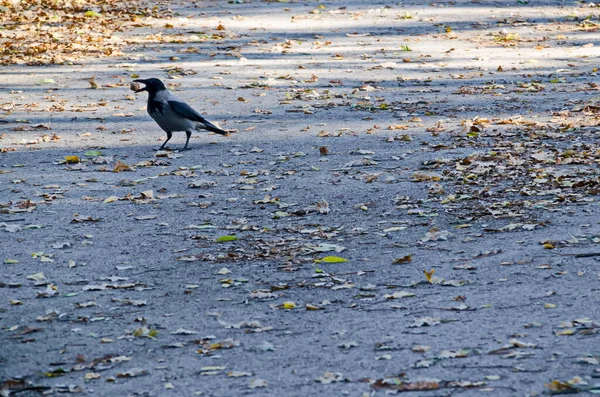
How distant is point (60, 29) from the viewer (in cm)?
1703

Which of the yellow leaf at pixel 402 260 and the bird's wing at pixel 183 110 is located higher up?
the bird's wing at pixel 183 110

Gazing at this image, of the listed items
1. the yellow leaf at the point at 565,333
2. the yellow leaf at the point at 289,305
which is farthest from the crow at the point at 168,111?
the yellow leaf at the point at 565,333

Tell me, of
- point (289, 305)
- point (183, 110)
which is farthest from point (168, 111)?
point (289, 305)

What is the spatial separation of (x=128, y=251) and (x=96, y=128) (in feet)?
14.6

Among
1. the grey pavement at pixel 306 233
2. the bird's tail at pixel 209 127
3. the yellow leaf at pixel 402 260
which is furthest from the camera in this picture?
the bird's tail at pixel 209 127

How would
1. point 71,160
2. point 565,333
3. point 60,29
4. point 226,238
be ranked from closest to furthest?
point 565,333 → point 226,238 → point 71,160 → point 60,29

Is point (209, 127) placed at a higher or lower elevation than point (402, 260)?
higher

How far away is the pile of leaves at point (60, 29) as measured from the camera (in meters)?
15.1

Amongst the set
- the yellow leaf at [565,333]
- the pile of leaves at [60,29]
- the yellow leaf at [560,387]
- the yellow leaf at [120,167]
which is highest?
the pile of leaves at [60,29]

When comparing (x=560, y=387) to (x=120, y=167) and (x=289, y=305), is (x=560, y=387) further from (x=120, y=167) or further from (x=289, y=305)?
(x=120, y=167)

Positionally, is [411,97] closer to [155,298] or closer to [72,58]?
[72,58]

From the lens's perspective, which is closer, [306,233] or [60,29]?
[306,233]

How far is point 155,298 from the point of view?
17.5ft

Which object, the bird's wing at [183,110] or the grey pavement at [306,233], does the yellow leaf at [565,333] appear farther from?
the bird's wing at [183,110]
